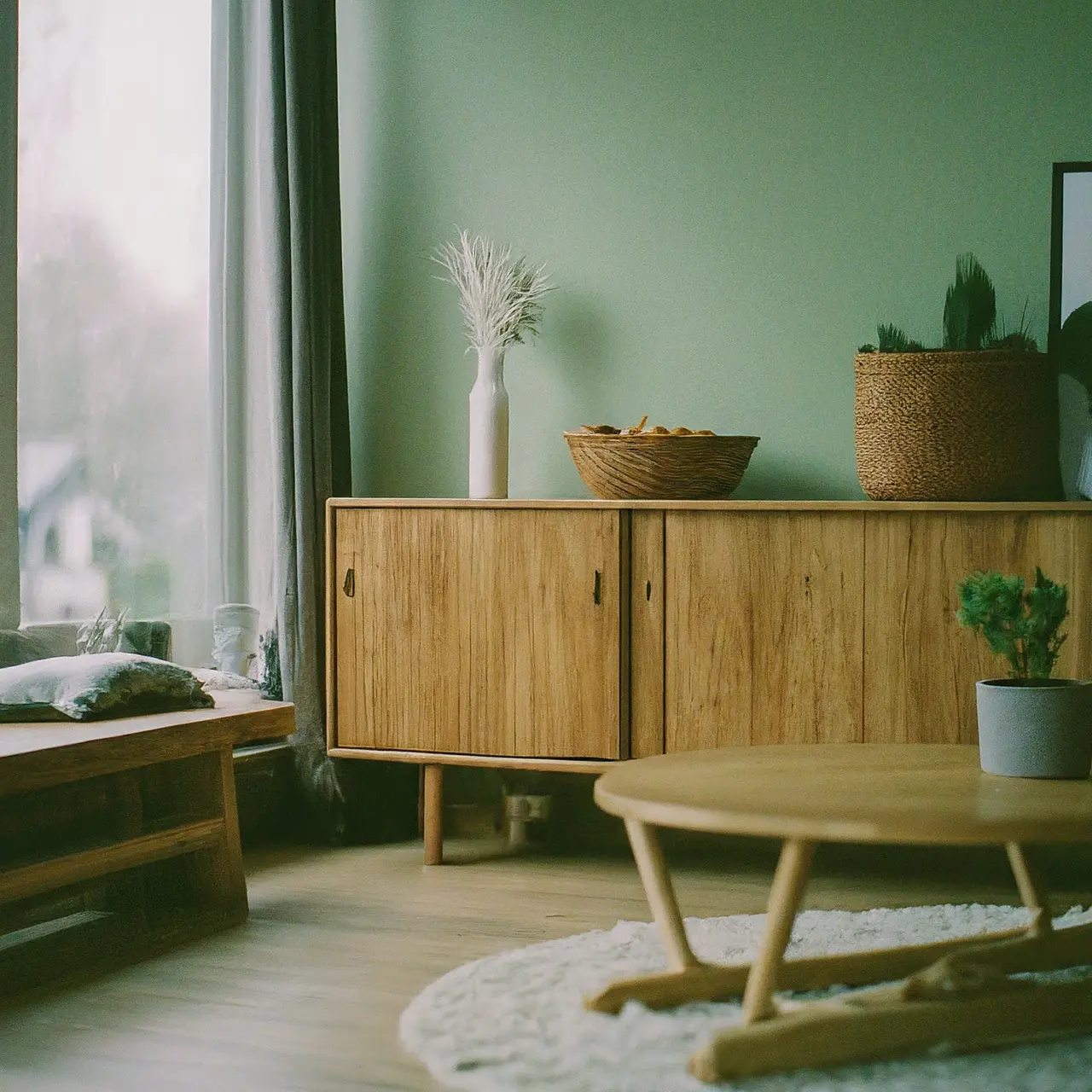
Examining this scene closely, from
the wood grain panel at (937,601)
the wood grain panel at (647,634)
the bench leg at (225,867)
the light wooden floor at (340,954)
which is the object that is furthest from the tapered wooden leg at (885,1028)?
the bench leg at (225,867)

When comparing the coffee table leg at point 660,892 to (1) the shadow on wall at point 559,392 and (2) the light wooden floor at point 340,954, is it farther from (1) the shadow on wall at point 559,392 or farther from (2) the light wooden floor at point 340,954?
(1) the shadow on wall at point 559,392

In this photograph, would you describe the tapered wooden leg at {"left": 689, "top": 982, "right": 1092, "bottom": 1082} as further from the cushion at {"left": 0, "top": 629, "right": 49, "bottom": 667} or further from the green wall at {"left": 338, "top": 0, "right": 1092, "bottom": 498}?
the cushion at {"left": 0, "top": 629, "right": 49, "bottom": 667}

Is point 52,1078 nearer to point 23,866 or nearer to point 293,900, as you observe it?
point 23,866

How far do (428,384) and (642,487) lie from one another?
2.74 ft

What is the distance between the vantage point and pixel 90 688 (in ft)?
8.46

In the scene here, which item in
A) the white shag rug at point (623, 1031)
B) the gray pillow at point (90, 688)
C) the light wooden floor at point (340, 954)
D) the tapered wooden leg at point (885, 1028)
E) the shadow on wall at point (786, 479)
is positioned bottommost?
the light wooden floor at point (340, 954)

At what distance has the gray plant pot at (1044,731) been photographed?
75.2 inches

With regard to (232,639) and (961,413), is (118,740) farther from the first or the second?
(961,413)

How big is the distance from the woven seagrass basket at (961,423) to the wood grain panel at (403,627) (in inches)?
36.8

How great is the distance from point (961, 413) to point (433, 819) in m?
1.46

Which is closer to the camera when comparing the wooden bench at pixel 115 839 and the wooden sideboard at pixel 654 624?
the wooden bench at pixel 115 839

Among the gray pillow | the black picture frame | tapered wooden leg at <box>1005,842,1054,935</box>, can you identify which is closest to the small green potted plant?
tapered wooden leg at <box>1005,842,1054,935</box>

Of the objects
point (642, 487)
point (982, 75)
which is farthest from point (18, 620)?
point (982, 75)

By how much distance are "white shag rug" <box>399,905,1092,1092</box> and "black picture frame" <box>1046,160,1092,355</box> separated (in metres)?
1.28
